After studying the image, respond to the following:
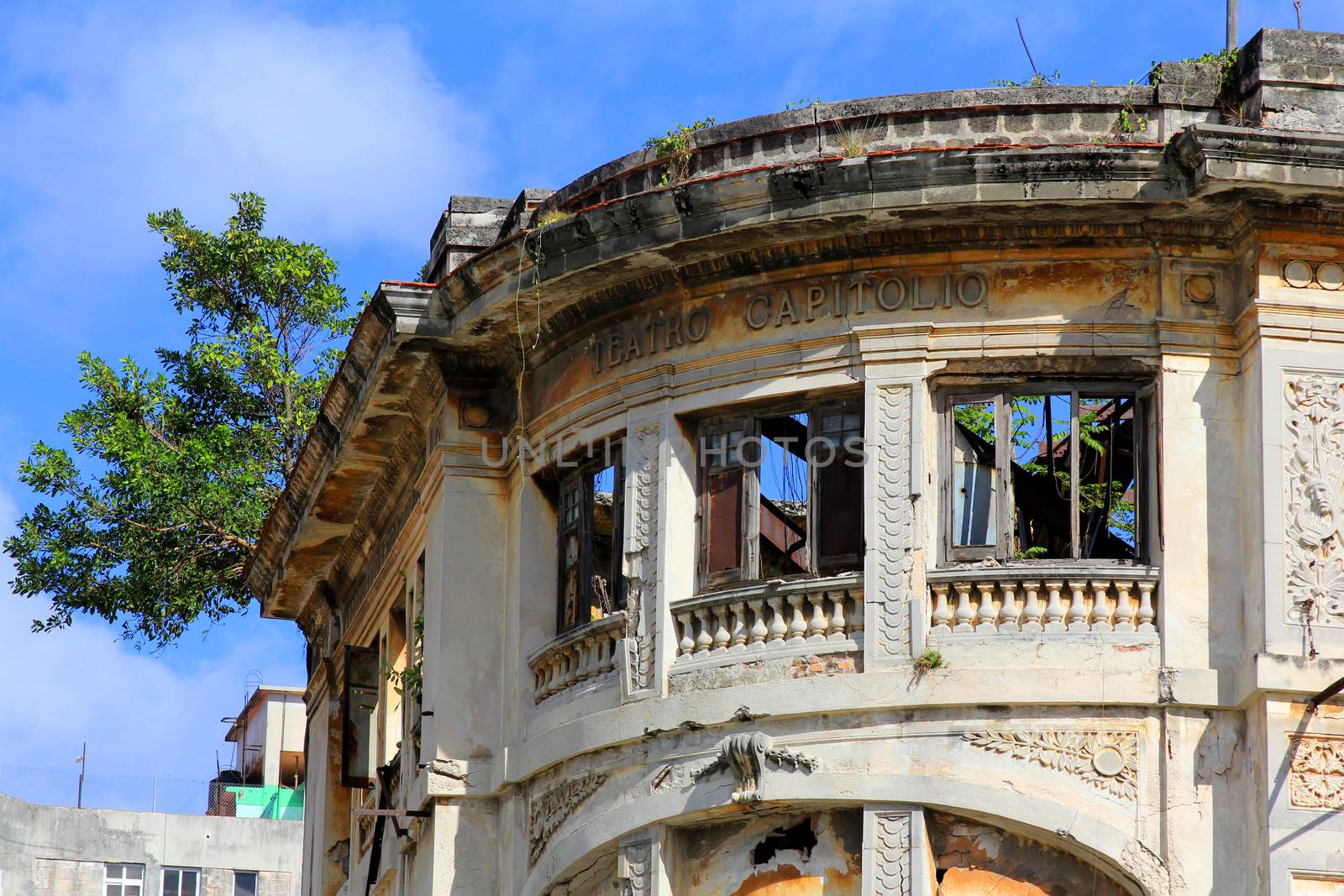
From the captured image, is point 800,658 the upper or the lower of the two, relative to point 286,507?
lower

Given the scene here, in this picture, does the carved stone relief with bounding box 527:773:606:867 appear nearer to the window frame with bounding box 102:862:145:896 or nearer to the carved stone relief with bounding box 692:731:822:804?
the carved stone relief with bounding box 692:731:822:804

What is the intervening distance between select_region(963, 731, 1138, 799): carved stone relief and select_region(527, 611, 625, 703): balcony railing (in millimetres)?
2997

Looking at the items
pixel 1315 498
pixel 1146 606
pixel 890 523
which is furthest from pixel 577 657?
pixel 1315 498

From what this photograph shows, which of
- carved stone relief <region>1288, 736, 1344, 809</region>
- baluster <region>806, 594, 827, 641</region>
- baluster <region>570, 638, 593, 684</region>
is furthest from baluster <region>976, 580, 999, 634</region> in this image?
baluster <region>570, 638, 593, 684</region>

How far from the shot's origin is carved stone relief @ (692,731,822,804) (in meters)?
16.0

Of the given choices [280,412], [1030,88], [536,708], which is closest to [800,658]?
[536,708]

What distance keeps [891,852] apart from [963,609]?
1.72 meters

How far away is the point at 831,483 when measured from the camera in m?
16.8

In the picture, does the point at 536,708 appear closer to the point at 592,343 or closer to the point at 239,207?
the point at 592,343

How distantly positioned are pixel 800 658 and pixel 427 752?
3.76 meters

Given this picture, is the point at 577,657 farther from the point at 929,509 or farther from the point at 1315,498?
the point at 1315,498

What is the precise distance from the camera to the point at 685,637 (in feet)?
55.6

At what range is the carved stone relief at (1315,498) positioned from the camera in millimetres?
15508

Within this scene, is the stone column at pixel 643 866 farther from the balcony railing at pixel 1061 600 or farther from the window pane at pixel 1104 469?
the window pane at pixel 1104 469
